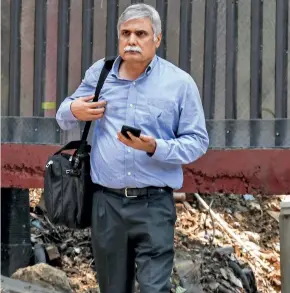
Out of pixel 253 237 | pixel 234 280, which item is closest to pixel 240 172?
Answer: pixel 234 280

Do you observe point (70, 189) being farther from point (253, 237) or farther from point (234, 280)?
point (253, 237)

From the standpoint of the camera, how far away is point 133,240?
462cm

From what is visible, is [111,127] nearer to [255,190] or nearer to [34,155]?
[255,190]

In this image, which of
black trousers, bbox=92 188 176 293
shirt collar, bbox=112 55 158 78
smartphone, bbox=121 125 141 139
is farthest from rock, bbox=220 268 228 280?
smartphone, bbox=121 125 141 139

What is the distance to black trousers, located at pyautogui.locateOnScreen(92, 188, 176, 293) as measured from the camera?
14.8 ft

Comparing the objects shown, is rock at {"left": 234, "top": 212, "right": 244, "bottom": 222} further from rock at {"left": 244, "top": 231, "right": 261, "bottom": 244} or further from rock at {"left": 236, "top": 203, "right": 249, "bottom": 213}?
rock at {"left": 244, "top": 231, "right": 261, "bottom": 244}

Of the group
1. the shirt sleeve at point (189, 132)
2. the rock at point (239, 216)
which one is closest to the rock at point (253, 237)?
the rock at point (239, 216)

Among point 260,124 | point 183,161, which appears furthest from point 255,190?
point 183,161

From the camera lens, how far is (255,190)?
6133 mm

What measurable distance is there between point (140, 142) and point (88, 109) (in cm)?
40

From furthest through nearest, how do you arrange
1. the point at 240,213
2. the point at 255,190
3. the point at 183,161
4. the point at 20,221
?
the point at 240,213 → the point at 20,221 → the point at 255,190 → the point at 183,161

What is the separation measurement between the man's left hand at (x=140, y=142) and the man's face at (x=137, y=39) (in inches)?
18.3

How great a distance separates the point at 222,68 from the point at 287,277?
1603 millimetres

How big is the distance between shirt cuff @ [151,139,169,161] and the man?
0.19ft
